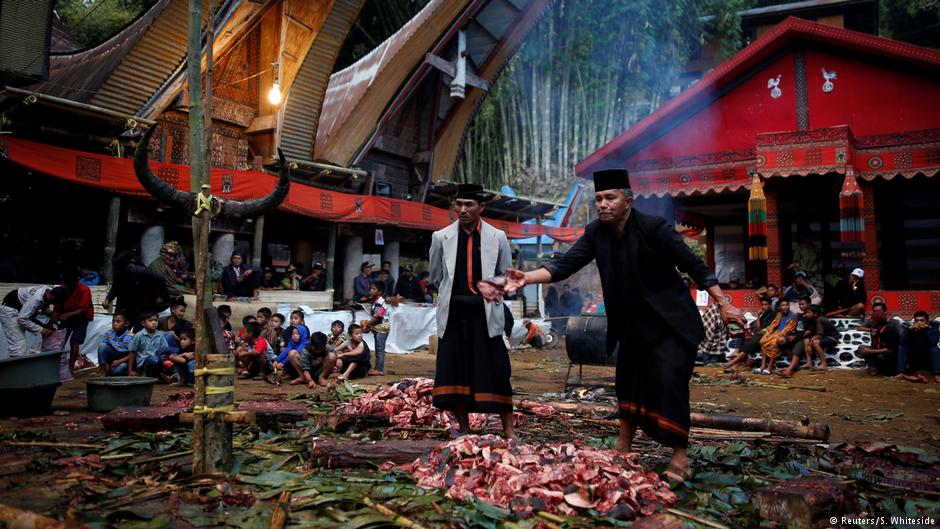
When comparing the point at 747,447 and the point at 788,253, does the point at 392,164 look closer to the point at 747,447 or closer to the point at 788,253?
the point at 788,253

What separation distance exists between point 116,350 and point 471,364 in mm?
6320

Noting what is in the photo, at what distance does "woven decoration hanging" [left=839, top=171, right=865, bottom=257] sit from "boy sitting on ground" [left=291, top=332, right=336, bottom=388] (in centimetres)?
1024

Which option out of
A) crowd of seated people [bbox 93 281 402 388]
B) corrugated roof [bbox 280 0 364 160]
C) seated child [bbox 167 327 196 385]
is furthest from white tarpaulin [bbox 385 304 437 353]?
seated child [bbox 167 327 196 385]

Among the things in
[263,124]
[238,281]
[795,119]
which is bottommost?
[238,281]

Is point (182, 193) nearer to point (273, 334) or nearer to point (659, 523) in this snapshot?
point (659, 523)

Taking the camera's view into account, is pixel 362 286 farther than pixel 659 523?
Yes

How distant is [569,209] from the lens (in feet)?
88.7

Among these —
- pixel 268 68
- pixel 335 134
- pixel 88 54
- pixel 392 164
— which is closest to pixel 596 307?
pixel 392 164

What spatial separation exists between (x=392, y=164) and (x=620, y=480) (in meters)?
16.9

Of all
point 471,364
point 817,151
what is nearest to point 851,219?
point 817,151

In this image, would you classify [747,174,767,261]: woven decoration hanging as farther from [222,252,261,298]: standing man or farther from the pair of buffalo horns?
the pair of buffalo horns

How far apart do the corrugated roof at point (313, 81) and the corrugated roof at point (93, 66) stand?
11.0 feet

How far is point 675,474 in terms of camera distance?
3881mm

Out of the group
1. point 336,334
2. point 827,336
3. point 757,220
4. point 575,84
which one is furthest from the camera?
point 575,84
